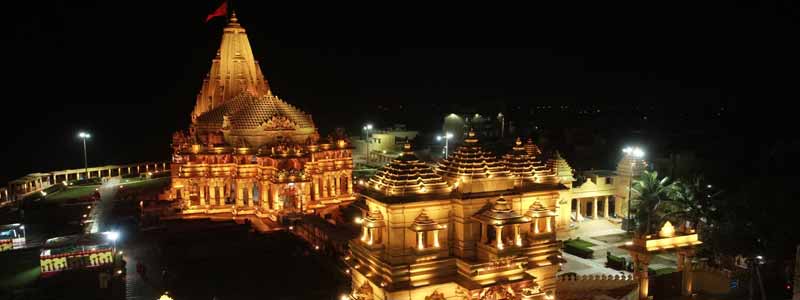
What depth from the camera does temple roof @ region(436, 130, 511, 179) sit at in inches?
624

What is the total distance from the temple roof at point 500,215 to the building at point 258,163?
16.5 metres

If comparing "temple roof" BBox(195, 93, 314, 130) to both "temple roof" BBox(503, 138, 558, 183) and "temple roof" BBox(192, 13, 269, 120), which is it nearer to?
"temple roof" BBox(192, 13, 269, 120)

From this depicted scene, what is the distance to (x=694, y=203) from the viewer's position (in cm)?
2467

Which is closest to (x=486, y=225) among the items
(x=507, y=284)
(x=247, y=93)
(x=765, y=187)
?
(x=507, y=284)

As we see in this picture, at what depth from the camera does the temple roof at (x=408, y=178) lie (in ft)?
49.7

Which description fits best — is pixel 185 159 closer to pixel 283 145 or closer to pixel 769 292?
pixel 283 145

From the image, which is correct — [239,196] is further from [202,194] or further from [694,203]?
[694,203]

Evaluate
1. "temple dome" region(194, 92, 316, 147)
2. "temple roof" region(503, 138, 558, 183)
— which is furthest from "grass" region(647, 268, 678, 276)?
"temple dome" region(194, 92, 316, 147)

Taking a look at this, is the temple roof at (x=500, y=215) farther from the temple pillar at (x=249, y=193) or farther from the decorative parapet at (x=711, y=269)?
the temple pillar at (x=249, y=193)

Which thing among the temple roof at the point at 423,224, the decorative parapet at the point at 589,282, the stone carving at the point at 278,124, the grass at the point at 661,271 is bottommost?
the grass at the point at 661,271

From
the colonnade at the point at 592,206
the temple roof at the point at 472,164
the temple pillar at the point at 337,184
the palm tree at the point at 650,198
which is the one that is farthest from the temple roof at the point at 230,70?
the palm tree at the point at 650,198

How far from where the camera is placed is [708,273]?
2028 cm

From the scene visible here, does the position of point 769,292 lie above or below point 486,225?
below

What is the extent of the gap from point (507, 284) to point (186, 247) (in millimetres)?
15107
